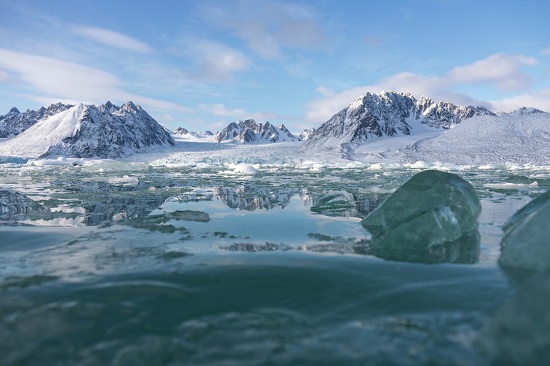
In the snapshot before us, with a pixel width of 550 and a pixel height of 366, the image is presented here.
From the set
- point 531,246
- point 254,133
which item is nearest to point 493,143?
point 531,246

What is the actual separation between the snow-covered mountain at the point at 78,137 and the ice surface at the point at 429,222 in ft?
227

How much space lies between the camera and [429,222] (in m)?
4.07

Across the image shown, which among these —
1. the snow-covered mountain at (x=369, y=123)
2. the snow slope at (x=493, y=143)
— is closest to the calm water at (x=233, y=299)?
the snow slope at (x=493, y=143)

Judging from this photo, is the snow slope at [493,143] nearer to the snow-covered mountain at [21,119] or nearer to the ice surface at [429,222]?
the ice surface at [429,222]

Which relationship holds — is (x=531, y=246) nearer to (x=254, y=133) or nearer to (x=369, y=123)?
(x=369, y=123)

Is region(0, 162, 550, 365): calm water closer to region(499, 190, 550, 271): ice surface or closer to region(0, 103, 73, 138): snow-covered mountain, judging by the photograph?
region(499, 190, 550, 271): ice surface

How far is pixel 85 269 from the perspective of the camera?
10.1 ft

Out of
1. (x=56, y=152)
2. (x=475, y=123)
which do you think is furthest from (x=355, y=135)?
(x=56, y=152)

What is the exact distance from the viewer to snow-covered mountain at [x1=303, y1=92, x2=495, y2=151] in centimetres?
6575

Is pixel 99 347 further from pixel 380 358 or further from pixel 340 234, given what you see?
pixel 340 234

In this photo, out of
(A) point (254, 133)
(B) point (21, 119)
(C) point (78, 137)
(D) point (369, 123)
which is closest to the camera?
(D) point (369, 123)

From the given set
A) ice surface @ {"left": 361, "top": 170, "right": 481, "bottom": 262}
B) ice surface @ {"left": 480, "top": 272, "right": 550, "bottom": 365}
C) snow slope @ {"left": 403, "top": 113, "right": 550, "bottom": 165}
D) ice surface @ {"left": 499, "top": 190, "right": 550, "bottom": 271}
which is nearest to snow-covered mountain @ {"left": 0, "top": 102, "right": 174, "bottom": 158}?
snow slope @ {"left": 403, "top": 113, "right": 550, "bottom": 165}

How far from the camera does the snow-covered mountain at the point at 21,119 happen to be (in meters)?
93.3

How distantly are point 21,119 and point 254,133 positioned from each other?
7986 cm
